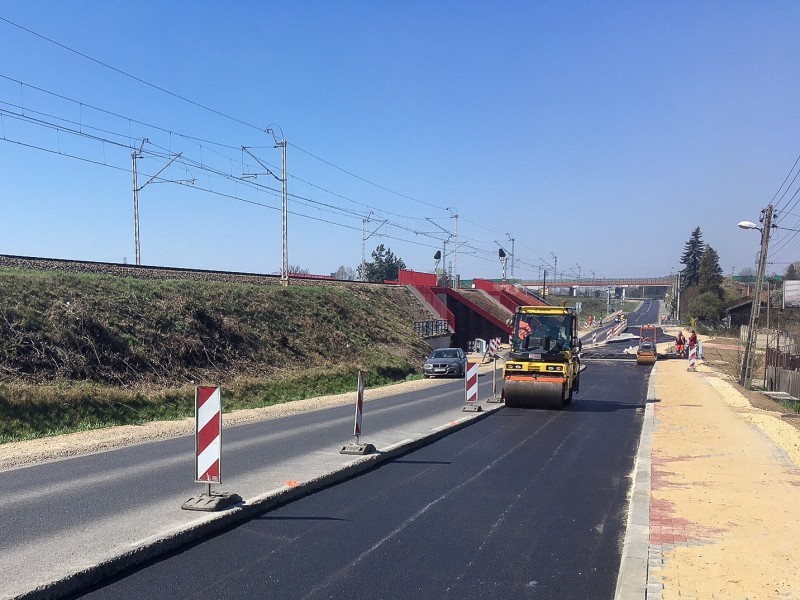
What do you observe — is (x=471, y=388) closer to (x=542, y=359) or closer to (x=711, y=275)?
(x=542, y=359)

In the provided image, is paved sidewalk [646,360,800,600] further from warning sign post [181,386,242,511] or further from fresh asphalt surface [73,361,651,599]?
warning sign post [181,386,242,511]

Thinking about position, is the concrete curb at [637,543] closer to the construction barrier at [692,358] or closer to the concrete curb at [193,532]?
the concrete curb at [193,532]

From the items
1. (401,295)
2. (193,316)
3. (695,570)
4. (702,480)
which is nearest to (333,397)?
(193,316)

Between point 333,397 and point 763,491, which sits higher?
point 763,491

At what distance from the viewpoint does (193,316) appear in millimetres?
27422

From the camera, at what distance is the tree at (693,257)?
4951 inches

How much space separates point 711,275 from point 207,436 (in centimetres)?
9469

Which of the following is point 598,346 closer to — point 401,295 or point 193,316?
point 401,295

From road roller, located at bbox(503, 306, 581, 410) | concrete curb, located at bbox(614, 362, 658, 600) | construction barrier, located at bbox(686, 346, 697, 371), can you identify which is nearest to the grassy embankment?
road roller, located at bbox(503, 306, 581, 410)

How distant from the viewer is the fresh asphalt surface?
5879 mm

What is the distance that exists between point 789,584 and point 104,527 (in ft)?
21.4

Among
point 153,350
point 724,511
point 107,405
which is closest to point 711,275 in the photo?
point 153,350

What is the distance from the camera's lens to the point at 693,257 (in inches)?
4995

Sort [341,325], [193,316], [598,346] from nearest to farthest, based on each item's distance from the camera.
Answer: [193,316], [341,325], [598,346]
